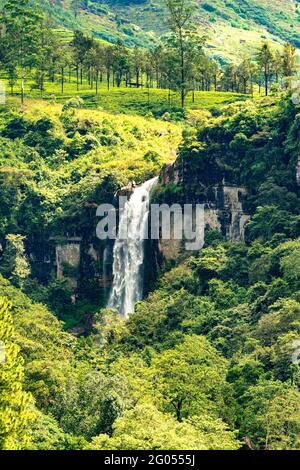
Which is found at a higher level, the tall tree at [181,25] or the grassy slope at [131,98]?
the tall tree at [181,25]

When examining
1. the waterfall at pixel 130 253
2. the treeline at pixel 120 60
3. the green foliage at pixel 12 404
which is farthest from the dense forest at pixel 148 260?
the waterfall at pixel 130 253

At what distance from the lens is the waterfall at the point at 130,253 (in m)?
93.1

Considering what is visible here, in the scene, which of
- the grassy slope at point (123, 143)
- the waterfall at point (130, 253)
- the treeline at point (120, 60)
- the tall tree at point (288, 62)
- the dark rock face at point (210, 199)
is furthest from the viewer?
the treeline at point (120, 60)

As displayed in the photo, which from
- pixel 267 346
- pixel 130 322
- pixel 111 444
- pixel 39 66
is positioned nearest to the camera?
pixel 111 444

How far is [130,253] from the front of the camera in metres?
94.2

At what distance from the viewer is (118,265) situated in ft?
310

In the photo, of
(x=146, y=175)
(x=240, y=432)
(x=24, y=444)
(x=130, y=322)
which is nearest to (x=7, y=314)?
(x=24, y=444)

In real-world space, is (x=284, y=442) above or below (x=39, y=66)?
below

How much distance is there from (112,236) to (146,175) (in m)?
5.97

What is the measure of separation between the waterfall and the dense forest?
3.48 ft

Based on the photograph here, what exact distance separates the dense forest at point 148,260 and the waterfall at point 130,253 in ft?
3.48

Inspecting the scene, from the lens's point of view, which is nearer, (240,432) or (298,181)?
(240,432)

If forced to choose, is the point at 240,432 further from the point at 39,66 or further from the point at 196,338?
the point at 39,66

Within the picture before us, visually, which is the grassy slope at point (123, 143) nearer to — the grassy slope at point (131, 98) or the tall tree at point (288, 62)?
the grassy slope at point (131, 98)
